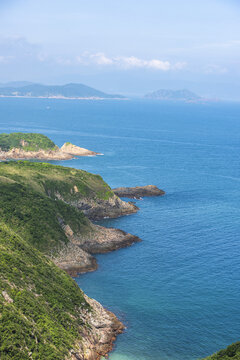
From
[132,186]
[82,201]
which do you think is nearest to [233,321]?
[82,201]

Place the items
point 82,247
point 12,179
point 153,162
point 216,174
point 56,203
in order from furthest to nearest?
point 153,162, point 216,174, point 12,179, point 56,203, point 82,247

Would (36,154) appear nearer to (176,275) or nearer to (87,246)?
(87,246)

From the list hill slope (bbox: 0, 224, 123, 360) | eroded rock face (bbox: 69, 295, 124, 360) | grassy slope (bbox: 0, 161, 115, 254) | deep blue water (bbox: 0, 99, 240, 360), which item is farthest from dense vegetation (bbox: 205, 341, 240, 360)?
grassy slope (bbox: 0, 161, 115, 254)

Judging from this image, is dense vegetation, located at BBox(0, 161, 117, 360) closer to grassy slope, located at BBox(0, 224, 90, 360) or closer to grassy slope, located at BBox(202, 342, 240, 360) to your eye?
grassy slope, located at BBox(0, 224, 90, 360)

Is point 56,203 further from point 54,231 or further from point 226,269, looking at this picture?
point 226,269

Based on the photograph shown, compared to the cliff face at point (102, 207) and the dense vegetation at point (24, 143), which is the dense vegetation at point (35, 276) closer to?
the cliff face at point (102, 207)

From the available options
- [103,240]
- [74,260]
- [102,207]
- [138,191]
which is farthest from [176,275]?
[138,191]

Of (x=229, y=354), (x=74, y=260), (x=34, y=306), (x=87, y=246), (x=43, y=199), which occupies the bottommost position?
(x=74, y=260)
